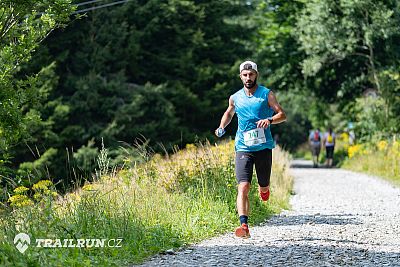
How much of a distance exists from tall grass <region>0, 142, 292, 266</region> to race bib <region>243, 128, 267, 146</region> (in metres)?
1.29

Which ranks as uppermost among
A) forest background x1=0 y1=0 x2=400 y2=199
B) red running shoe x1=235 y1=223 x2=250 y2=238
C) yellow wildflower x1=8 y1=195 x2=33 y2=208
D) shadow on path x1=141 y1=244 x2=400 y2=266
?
yellow wildflower x1=8 y1=195 x2=33 y2=208

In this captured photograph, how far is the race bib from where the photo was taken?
29.5 ft

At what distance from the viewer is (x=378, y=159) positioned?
945 inches

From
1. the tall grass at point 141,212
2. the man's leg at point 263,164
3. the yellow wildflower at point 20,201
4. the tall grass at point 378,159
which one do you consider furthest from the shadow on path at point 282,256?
the tall grass at point 378,159

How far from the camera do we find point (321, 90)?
1406 inches

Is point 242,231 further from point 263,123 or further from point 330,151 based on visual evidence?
point 330,151

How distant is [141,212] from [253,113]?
1.87m

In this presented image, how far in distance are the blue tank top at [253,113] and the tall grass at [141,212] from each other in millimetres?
1259

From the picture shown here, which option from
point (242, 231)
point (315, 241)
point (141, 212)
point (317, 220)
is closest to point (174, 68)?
point (317, 220)

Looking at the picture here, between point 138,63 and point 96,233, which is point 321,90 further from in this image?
point 96,233

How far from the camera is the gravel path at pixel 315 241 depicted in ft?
25.1

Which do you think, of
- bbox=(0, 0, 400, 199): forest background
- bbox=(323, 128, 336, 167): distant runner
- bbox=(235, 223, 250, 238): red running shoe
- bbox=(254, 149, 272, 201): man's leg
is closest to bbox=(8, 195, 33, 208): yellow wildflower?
bbox=(235, 223, 250, 238): red running shoe

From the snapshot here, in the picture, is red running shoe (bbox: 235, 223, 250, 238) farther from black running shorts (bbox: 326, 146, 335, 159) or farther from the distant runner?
black running shorts (bbox: 326, 146, 335, 159)

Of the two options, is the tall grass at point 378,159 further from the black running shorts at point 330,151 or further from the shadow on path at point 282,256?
the shadow on path at point 282,256
